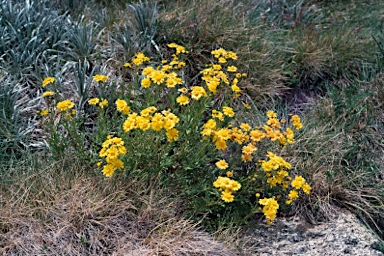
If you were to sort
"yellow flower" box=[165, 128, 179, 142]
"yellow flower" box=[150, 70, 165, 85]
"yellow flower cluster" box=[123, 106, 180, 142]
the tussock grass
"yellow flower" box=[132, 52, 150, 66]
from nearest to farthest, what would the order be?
"yellow flower cluster" box=[123, 106, 180, 142], "yellow flower" box=[165, 128, 179, 142], "yellow flower" box=[150, 70, 165, 85], "yellow flower" box=[132, 52, 150, 66], the tussock grass

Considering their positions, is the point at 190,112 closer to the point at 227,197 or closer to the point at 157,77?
the point at 157,77

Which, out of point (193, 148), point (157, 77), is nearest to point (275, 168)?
point (193, 148)

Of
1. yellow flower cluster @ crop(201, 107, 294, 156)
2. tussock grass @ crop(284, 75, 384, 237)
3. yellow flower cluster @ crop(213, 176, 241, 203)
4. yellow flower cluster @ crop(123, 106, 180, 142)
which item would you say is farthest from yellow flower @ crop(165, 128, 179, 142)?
tussock grass @ crop(284, 75, 384, 237)

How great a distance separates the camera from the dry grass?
2.77 m

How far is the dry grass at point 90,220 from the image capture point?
2773mm

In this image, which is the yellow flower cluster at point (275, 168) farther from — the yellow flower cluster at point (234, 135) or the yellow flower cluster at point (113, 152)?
the yellow flower cluster at point (113, 152)

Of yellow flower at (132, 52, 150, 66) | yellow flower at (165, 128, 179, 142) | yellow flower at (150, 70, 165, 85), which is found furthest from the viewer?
yellow flower at (132, 52, 150, 66)

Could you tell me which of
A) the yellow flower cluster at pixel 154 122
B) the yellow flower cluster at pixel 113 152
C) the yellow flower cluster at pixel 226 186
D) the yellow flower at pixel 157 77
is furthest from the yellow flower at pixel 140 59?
the yellow flower cluster at pixel 226 186

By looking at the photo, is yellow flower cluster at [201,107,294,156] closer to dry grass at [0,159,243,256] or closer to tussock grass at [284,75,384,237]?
dry grass at [0,159,243,256]

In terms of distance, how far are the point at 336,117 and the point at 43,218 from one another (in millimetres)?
2514

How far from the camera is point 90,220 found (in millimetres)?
2877

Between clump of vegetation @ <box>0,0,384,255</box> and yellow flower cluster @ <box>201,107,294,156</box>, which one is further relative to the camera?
clump of vegetation @ <box>0,0,384,255</box>

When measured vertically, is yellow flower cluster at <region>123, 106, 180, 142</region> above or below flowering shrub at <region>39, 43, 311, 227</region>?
above

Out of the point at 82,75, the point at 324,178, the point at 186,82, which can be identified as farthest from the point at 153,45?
the point at 324,178
